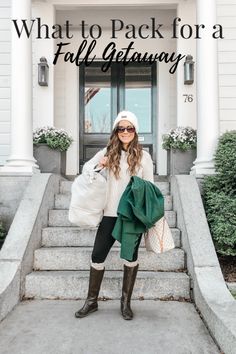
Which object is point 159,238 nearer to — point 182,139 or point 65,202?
point 65,202

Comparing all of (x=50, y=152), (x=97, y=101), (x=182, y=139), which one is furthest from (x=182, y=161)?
(x=97, y=101)

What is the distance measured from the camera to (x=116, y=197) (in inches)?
129

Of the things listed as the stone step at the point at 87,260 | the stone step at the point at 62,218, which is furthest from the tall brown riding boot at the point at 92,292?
the stone step at the point at 62,218

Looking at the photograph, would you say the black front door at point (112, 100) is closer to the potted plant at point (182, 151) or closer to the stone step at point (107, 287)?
the potted plant at point (182, 151)

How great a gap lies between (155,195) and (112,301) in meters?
1.16

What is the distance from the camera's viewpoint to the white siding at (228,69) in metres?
6.95

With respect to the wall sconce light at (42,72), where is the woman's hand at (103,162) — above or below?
below

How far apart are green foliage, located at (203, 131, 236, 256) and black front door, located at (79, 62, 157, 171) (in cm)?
293

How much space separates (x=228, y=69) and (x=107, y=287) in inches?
189

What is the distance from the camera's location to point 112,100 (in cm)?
791

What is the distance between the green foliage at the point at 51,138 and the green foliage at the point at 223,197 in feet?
7.64

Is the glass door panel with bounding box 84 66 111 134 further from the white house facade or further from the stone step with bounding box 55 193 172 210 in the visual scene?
the stone step with bounding box 55 193 172 210

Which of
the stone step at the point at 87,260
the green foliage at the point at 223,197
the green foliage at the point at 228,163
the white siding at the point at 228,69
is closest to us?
the stone step at the point at 87,260

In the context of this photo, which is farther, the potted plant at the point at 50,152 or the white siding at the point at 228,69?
the white siding at the point at 228,69
